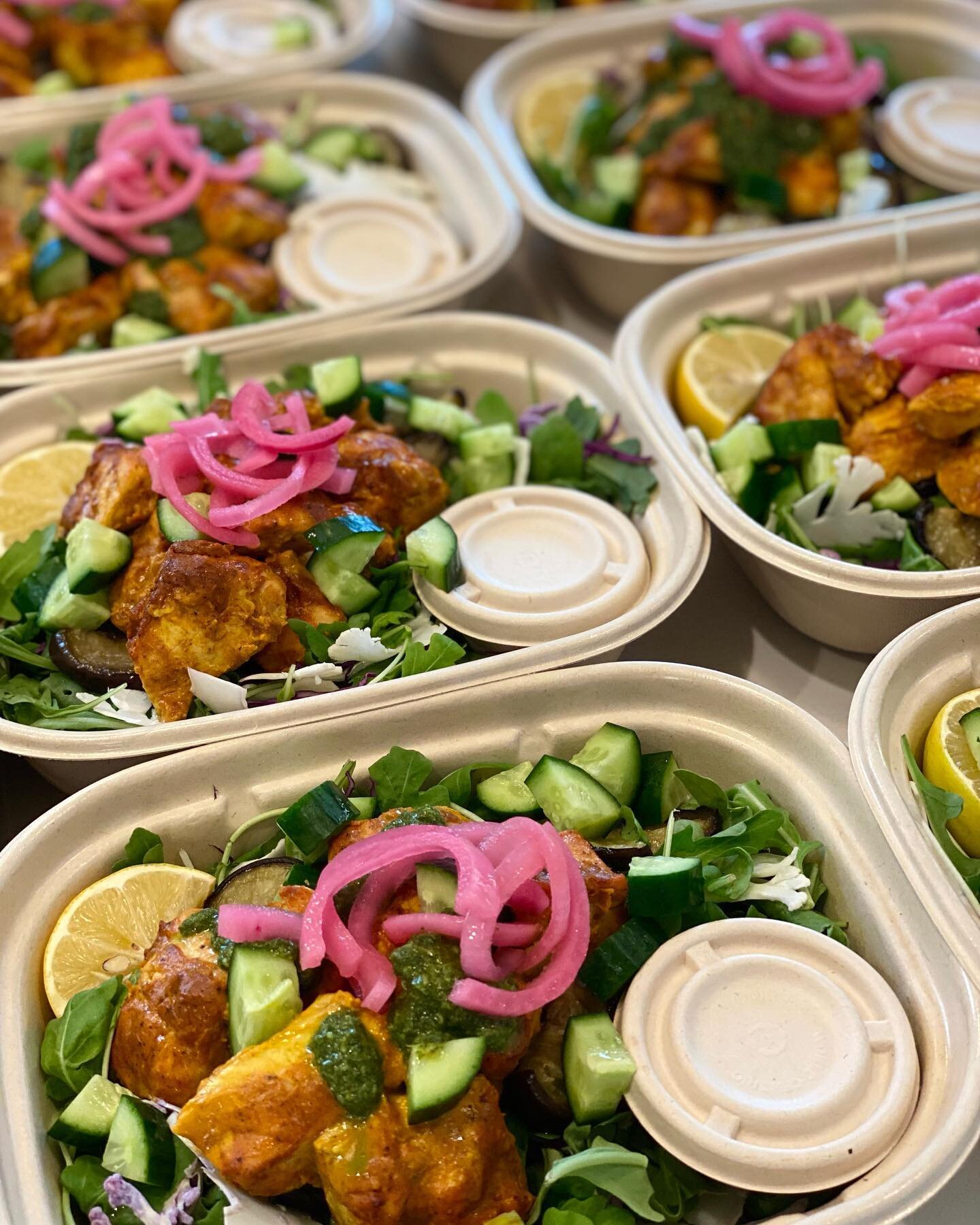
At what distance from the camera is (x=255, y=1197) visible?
6.67 ft

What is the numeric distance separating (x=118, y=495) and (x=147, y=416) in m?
0.46

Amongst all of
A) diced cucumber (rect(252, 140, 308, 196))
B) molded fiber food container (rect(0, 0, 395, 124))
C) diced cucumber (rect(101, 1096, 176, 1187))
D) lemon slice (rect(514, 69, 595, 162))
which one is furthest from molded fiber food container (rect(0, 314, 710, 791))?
molded fiber food container (rect(0, 0, 395, 124))

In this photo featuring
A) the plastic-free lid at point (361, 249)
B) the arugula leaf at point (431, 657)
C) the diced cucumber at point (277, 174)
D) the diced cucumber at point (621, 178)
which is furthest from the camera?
the diced cucumber at point (621, 178)

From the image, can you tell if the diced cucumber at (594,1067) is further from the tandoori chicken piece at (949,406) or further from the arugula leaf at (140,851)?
the tandoori chicken piece at (949,406)

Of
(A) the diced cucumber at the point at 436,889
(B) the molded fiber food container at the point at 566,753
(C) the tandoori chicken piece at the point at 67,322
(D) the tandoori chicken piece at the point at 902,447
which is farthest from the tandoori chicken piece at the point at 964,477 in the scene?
(C) the tandoori chicken piece at the point at 67,322

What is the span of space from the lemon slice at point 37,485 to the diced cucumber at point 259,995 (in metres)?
1.55

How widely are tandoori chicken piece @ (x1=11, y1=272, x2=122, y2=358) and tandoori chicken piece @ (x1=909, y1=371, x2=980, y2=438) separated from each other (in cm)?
252

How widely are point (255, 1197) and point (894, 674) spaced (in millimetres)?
1660

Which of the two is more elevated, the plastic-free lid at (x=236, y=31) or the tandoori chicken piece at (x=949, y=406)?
the plastic-free lid at (x=236, y=31)

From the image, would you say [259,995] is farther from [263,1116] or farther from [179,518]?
[179,518]

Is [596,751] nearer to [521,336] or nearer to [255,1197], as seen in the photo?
[255,1197]

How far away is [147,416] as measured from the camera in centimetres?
323

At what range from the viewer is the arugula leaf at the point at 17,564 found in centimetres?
296

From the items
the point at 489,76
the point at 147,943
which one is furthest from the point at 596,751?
the point at 489,76
